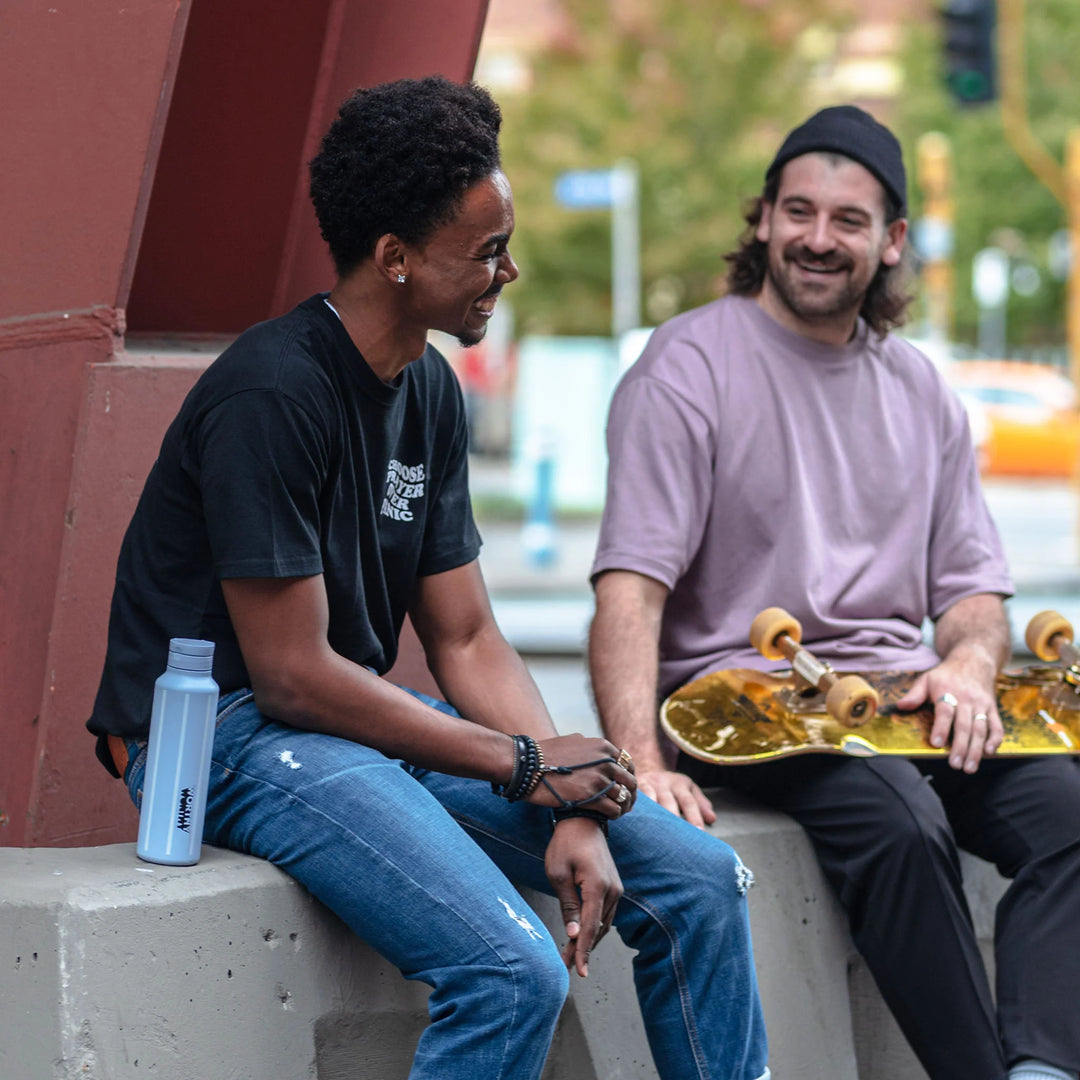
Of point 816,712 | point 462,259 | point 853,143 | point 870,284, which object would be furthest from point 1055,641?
point 462,259

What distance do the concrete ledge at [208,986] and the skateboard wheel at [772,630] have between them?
2.20 feet

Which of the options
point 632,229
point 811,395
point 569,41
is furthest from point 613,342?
point 811,395

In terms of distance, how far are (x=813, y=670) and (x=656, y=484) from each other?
560 millimetres

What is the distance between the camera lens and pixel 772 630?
11.4 ft

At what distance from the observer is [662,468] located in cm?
Answer: 373

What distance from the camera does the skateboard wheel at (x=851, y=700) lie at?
10.9 feet

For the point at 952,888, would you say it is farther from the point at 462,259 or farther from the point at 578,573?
the point at 578,573

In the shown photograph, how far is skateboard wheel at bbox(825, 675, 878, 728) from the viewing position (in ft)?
10.9

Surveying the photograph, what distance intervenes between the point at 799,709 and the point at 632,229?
20473mm

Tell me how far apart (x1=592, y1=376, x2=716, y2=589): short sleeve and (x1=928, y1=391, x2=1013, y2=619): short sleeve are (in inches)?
23.3

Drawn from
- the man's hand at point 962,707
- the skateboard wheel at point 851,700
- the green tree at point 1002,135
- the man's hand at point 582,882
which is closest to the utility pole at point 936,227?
the green tree at point 1002,135

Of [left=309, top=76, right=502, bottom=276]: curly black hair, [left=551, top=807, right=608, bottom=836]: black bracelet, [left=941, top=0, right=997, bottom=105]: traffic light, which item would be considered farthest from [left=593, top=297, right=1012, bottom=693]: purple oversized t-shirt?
[left=941, top=0, right=997, bottom=105]: traffic light

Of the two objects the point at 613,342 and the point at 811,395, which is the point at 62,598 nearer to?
the point at 811,395

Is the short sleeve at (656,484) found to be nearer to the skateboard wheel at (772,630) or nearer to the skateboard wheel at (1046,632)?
the skateboard wheel at (772,630)
